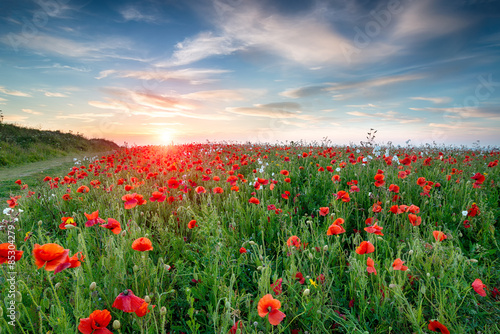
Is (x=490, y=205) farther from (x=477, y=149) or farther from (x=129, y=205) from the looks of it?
(x=477, y=149)

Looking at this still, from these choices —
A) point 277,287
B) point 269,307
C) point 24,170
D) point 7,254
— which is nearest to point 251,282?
point 277,287

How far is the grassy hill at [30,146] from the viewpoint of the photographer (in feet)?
42.5

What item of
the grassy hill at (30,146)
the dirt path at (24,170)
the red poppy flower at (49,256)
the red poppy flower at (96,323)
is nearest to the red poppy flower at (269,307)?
the red poppy flower at (96,323)

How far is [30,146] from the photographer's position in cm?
1540

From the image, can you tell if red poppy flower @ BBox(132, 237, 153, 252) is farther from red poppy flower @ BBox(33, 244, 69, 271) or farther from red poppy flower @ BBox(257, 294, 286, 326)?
red poppy flower @ BBox(257, 294, 286, 326)

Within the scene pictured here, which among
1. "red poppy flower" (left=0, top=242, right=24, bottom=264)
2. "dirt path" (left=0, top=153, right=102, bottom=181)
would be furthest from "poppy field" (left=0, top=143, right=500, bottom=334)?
"dirt path" (left=0, top=153, right=102, bottom=181)

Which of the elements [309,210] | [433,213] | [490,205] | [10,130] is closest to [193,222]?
[309,210]

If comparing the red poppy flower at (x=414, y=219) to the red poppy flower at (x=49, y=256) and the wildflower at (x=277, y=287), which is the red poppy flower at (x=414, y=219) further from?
the red poppy flower at (x=49, y=256)

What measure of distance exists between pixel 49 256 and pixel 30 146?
60.4ft

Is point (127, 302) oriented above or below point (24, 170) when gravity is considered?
above

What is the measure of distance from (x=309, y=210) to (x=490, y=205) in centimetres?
276

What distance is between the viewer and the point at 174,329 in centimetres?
189

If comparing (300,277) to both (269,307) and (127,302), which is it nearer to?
(269,307)

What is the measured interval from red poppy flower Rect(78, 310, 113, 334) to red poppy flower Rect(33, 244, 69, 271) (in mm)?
337
